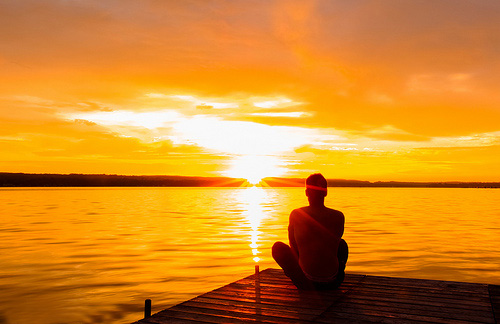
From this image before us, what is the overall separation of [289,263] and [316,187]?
5.48ft

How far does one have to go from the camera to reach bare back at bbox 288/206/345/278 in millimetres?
7984

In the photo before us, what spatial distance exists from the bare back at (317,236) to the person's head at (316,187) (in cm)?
19

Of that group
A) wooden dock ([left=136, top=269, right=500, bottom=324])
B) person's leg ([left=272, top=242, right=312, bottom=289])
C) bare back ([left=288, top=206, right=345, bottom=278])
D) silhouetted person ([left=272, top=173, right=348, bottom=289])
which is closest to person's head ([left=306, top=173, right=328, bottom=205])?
silhouetted person ([left=272, top=173, right=348, bottom=289])

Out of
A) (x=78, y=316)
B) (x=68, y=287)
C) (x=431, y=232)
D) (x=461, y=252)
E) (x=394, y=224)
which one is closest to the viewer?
(x=78, y=316)

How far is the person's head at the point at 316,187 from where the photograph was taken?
25.8 feet

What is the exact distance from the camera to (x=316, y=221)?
26.1 feet

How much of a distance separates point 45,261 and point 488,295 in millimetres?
17260

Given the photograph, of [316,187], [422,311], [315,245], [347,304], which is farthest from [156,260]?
[422,311]

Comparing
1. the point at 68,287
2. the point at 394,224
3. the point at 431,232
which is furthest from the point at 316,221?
the point at 394,224

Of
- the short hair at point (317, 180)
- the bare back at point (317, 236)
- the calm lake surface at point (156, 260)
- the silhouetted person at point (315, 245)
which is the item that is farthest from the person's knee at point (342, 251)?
the calm lake surface at point (156, 260)

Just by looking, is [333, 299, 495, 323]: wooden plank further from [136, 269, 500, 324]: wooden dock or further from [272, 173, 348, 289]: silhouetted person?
[272, 173, 348, 289]: silhouetted person

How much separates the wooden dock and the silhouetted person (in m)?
0.34

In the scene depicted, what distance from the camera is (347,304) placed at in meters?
7.97

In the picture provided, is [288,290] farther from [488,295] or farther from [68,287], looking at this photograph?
[68,287]
